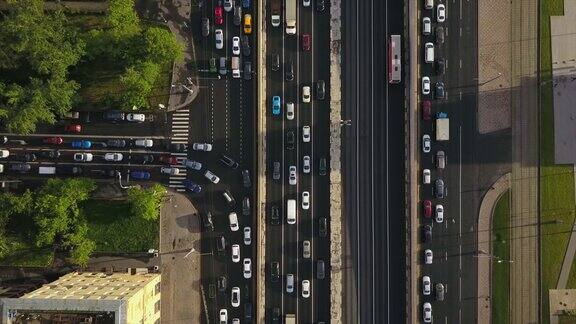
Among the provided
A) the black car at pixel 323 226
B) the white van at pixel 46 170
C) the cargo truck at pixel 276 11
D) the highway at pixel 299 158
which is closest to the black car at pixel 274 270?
the highway at pixel 299 158

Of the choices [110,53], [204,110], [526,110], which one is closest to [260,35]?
[204,110]

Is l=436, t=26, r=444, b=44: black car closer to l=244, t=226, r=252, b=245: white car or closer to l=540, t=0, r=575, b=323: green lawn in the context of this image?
l=540, t=0, r=575, b=323: green lawn

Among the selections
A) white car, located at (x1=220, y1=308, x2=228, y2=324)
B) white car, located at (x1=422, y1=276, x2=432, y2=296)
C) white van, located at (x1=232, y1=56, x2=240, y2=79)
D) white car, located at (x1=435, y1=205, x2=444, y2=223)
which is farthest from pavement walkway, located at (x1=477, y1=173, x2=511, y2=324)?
white van, located at (x1=232, y1=56, x2=240, y2=79)

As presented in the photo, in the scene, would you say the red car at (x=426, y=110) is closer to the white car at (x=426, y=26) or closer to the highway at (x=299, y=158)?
the white car at (x=426, y=26)

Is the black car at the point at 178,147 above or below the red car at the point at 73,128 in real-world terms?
below

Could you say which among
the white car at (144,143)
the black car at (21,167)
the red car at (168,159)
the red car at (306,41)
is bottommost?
the black car at (21,167)

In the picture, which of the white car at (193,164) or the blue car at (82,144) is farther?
the white car at (193,164)

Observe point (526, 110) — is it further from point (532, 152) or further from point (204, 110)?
point (204, 110)
